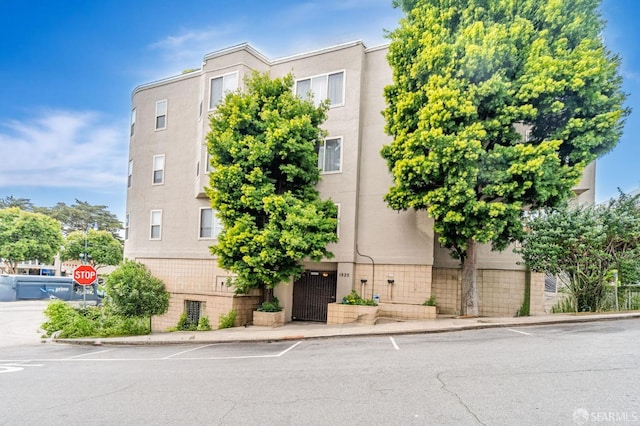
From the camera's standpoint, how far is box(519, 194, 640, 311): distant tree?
13.0 meters

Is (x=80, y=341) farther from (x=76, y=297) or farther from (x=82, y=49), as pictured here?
(x=76, y=297)

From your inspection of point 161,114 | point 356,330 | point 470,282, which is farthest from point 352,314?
point 161,114

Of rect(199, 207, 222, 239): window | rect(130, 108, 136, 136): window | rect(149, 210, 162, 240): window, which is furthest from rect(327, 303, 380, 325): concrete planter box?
rect(130, 108, 136, 136): window

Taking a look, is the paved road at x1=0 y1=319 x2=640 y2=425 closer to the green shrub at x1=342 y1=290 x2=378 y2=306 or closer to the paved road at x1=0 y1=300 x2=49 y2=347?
the green shrub at x1=342 y1=290 x2=378 y2=306

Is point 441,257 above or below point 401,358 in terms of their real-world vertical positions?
above

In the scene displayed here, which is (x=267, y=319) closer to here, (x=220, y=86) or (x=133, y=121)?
(x=220, y=86)

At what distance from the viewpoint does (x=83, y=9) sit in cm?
1712

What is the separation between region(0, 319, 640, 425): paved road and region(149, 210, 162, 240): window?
9818 millimetres

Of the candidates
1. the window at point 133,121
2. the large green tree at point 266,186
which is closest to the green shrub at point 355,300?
the large green tree at point 266,186

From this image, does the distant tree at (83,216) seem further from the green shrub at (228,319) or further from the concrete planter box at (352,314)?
the concrete planter box at (352,314)

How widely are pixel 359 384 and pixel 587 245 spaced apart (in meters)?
11.0

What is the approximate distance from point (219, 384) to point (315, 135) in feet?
33.4

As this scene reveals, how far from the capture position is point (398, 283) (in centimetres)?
1507

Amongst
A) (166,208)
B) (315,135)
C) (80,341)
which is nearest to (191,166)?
(166,208)
